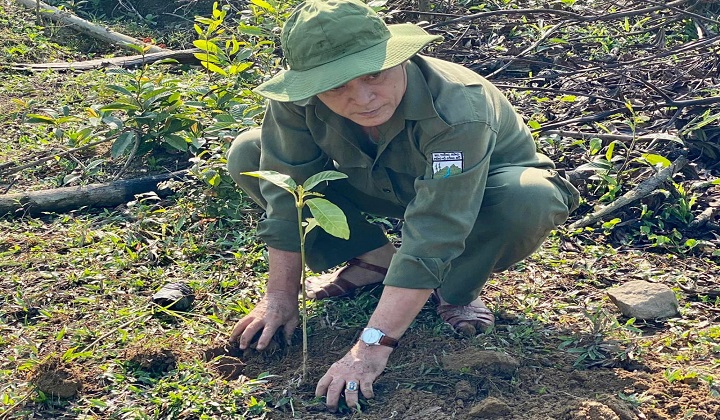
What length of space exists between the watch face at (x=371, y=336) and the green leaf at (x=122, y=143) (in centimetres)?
195

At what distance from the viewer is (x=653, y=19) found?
509 centimetres

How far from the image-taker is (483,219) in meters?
2.68

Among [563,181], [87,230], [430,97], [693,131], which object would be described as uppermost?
[430,97]

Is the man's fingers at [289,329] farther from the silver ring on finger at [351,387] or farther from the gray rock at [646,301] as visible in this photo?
the gray rock at [646,301]

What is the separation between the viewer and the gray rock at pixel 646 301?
281cm

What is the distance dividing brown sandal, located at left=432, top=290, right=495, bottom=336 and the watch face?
414 millimetres

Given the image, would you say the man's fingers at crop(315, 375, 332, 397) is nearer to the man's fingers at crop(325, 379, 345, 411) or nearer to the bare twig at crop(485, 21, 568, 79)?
the man's fingers at crop(325, 379, 345, 411)

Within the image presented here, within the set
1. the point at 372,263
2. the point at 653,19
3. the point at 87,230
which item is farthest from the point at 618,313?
the point at 653,19

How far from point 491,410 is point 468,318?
49 cm

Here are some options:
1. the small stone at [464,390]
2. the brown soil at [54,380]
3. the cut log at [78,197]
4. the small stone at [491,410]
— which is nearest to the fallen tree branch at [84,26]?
the cut log at [78,197]

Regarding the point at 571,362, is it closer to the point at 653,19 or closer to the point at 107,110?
the point at 107,110

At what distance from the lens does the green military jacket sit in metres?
2.38

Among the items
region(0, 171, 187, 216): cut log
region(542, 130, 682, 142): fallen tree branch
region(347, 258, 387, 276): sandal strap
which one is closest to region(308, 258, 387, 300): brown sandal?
region(347, 258, 387, 276): sandal strap

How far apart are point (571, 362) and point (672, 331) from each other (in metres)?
0.40
